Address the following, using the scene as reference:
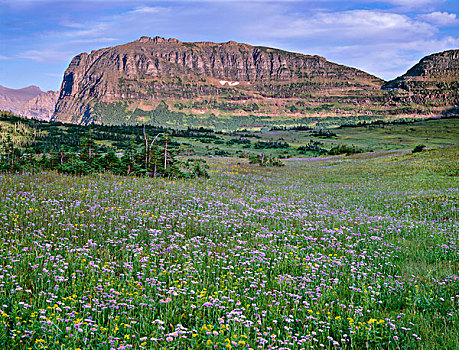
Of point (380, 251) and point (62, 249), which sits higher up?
point (62, 249)

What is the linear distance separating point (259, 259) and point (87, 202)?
819 centimetres

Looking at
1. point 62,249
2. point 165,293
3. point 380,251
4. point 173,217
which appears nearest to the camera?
point 165,293

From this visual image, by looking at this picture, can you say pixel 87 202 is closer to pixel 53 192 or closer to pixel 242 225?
pixel 53 192

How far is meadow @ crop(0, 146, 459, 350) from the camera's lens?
4824 mm

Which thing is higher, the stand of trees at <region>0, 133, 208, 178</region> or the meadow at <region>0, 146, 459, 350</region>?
the stand of trees at <region>0, 133, 208, 178</region>

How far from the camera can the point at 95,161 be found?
24812 mm

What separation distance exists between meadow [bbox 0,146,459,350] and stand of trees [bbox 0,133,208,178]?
8.22 m

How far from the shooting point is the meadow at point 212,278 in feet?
15.8

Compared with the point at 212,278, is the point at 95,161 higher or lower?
higher

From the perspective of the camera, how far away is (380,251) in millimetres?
9914

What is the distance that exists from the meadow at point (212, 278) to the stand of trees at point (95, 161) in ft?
27.0

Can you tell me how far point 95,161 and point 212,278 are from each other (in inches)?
810

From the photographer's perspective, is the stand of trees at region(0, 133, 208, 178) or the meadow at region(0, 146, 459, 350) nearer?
the meadow at region(0, 146, 459, 350)

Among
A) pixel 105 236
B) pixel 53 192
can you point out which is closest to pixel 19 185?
pixel 53 192
